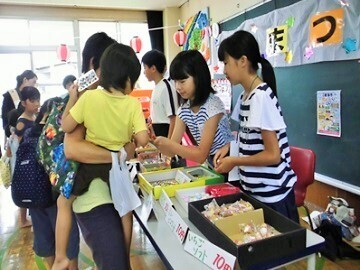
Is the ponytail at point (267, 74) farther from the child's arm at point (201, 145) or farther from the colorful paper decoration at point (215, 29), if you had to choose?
the colorful paper decoration at point (215, 29)

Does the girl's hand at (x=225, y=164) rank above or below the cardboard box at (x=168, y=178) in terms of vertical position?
above

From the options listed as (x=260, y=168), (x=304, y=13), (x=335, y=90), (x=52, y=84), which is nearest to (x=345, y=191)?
(x=335, y=90)

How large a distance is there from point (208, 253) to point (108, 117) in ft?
1.93

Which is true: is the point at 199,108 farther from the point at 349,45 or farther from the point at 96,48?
the point at 349,45

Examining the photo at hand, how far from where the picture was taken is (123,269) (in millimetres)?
1095

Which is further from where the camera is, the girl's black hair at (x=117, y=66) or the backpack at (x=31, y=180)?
the backpack at (x=31, y=180)

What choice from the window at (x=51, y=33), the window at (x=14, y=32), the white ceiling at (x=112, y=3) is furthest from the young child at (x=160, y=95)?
the window at (x=14, y=32)

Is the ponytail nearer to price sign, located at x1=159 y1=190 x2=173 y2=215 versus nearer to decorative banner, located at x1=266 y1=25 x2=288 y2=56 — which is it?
price sign, located at x1=159 y1=190 x2=173 y2=215

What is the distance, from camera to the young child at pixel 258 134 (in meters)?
1.08

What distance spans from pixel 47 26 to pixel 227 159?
614cm

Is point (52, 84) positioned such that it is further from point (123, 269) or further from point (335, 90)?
point (123, 269)

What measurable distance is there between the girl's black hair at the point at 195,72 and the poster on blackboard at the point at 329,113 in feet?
5.42

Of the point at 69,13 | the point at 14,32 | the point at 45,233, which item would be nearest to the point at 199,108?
the point at 45,233

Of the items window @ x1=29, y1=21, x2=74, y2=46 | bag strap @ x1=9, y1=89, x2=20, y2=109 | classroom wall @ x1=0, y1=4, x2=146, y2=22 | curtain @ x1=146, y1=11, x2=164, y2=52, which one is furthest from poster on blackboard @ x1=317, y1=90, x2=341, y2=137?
window @ x1=29, y1=21, x2=74, y2=46
